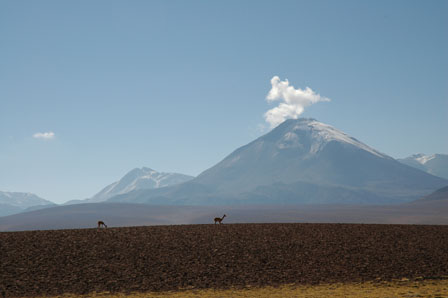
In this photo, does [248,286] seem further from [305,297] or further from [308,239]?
[308,239]

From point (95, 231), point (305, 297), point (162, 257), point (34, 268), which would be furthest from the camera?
point (95, 231)

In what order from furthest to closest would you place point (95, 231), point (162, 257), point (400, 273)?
point (95, 231)
point (162, 257)
point (400, 273)

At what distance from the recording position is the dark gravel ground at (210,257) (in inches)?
1223

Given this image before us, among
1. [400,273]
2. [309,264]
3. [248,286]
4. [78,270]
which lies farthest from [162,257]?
[400,273]

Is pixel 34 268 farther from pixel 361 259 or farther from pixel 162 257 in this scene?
pixel 361 259

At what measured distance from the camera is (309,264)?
34344 millimetres

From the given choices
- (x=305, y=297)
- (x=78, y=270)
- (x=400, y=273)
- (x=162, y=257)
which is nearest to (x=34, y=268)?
(x=78, y=270)

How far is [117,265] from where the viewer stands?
113 ft

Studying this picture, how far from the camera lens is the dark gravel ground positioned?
102 feet

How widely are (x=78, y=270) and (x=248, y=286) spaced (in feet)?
43.4

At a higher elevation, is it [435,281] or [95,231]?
[95,231]

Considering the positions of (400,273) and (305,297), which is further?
(400,273)

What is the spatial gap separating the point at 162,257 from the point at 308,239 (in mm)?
13682

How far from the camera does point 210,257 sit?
36.4 meters
